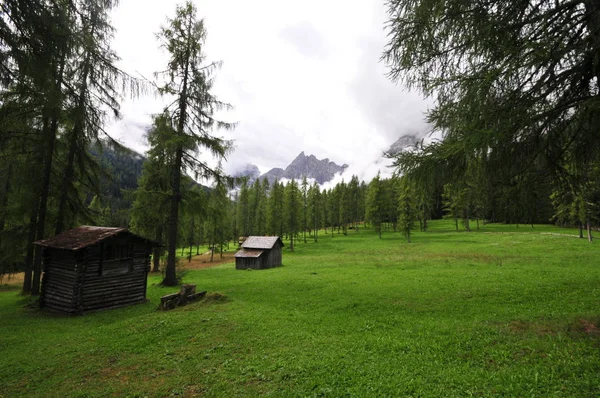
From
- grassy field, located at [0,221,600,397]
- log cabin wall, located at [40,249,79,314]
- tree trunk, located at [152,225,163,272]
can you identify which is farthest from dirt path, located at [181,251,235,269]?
grassy field, located at [0,221,600,397]

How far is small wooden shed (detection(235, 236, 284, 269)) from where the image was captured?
3319 centimetres

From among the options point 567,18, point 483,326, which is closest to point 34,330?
point 483,326

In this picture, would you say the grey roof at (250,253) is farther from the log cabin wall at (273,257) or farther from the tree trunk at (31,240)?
the tree trunk at (31,240)

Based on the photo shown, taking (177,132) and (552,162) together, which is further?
(177,132)

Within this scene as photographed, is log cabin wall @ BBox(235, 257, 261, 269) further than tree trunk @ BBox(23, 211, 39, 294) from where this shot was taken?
Yes

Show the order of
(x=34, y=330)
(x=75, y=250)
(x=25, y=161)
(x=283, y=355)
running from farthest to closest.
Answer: (x=25, y=161)
(x=75, y=250)
(x=34, y=330)
(x=283, y=355)

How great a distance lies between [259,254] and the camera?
3312 cm

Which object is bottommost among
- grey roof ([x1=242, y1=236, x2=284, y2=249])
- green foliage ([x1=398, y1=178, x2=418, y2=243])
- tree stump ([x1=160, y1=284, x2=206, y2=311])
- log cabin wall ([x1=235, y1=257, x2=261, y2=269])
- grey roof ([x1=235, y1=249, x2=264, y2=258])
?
log cabin wall ([x1=235, y1=257, x2=261, y2=269])

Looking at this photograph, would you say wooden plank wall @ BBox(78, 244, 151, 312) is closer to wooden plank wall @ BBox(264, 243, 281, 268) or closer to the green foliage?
wooden plank wall @ BBox(264, 243, 281, 268)

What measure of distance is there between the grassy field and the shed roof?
367 centimetres

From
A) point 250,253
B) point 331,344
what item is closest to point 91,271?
point 331,344

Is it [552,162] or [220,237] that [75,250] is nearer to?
[552,162]

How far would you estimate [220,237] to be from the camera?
46.3 metres

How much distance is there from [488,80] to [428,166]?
8.10 feet
